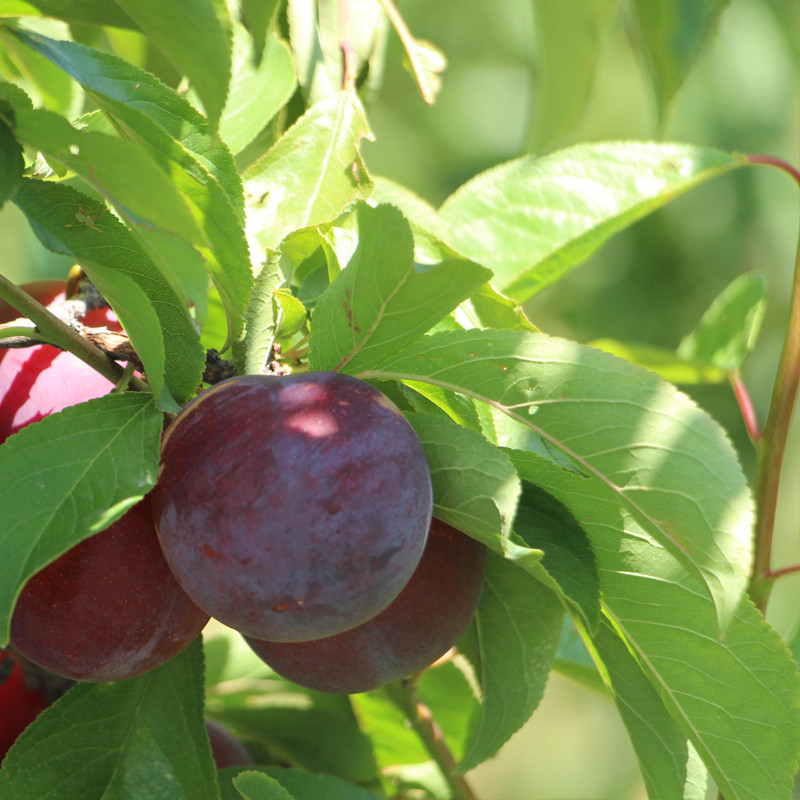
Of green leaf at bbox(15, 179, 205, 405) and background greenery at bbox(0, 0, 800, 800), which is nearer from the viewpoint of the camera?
green leaf at bbox(15, 179, 205, 405)

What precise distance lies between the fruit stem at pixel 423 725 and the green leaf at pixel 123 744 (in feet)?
0.82

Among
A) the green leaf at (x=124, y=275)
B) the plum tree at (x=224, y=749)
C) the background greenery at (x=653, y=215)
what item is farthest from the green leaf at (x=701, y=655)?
the background greenery at (x=653, y=215)

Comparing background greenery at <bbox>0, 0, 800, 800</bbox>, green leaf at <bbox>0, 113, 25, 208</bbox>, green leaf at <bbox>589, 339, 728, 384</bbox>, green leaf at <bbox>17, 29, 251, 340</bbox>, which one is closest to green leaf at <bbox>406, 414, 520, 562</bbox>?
green leaf at <bbox>17, 29, 251, 340</bbox>

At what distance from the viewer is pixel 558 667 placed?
36.8 inches

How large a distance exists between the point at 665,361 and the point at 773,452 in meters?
0.25

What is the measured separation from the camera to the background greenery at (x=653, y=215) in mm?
2975

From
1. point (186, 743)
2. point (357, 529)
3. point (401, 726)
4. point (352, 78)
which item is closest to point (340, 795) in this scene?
point (186, 743)

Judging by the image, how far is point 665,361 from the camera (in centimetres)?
102

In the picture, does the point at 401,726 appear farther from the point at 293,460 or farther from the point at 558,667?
the point at 293,460

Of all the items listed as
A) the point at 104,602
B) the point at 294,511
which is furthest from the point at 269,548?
the point at 104,602

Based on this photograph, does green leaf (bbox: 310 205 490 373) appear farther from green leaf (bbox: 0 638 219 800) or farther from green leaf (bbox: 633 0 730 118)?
green leaf (bbox: 0 638 219 800)

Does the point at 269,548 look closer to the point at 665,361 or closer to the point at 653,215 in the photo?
the point at 665,361

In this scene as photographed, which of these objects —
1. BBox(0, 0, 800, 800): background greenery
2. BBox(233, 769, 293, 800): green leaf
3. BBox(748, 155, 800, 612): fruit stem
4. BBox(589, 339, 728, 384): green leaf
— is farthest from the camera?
BBox(0, 0, 800, 800): background greenery

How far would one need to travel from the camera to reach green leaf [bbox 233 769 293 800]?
514mm
